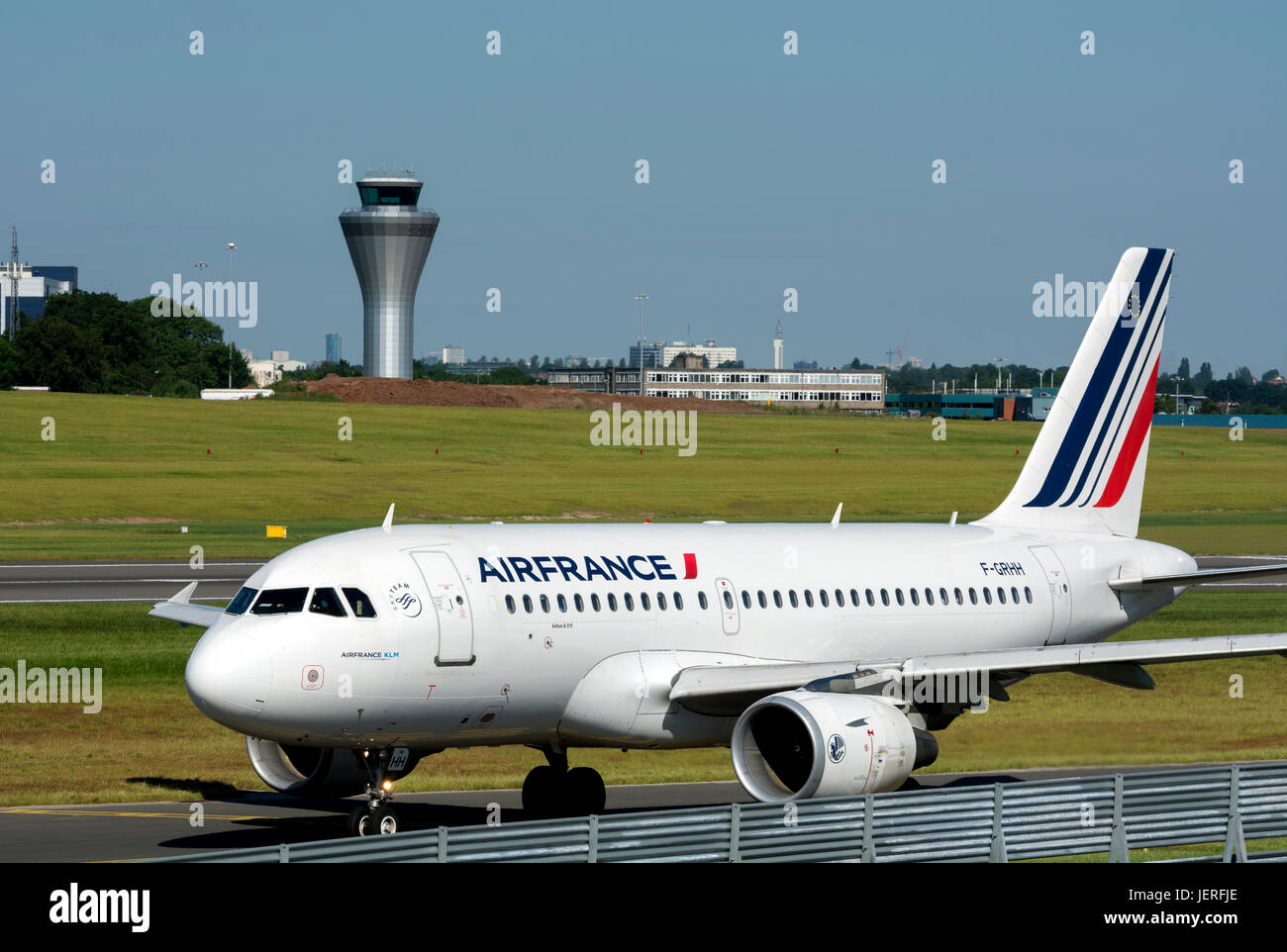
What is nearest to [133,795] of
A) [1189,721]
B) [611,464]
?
[1189,721]

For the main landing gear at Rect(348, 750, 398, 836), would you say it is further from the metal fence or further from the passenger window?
the metal fence

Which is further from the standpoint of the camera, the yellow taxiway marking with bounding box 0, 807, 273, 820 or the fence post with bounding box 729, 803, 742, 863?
the yellow taxiway marking with bounding box 0, 807, 273, 820

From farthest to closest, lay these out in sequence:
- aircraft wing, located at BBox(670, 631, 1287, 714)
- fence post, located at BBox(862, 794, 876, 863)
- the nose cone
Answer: aircraft wing, located at BBox(670, 631, 1287, 714) < the nose cone < fence post, located at BBox(862, 794, 876, 863)

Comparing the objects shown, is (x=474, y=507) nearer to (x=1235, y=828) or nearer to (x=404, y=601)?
(x=404, y=601)

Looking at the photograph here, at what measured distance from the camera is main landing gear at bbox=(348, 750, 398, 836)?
90.6 ft

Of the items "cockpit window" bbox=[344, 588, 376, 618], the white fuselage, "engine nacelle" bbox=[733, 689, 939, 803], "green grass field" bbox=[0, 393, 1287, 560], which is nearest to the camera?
the white fuselage

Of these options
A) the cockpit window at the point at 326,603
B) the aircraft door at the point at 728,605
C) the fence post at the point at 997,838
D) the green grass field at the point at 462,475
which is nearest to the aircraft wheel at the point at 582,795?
Result: the aircraft door at the point at 728,605

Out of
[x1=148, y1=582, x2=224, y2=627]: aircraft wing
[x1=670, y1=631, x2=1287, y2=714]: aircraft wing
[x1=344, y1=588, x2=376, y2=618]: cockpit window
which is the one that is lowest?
[x1=670, y1=631, x2=1287, y2=714]: aircraft wing

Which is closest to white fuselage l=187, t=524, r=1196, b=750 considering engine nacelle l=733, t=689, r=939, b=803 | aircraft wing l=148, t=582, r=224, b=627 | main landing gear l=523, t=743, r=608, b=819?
main landing gear l=523, t=743, r=608, b=819

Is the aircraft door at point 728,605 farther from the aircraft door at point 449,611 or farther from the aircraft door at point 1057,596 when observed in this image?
the aircraft door at point 1057,596

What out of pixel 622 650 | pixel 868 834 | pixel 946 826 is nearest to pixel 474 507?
pixel 622 650

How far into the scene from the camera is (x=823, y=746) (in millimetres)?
27844

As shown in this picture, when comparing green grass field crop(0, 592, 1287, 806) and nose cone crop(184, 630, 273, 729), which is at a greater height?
nose cone crop(184, 630, 273, 729)

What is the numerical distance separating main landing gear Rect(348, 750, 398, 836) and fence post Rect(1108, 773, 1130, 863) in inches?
421
